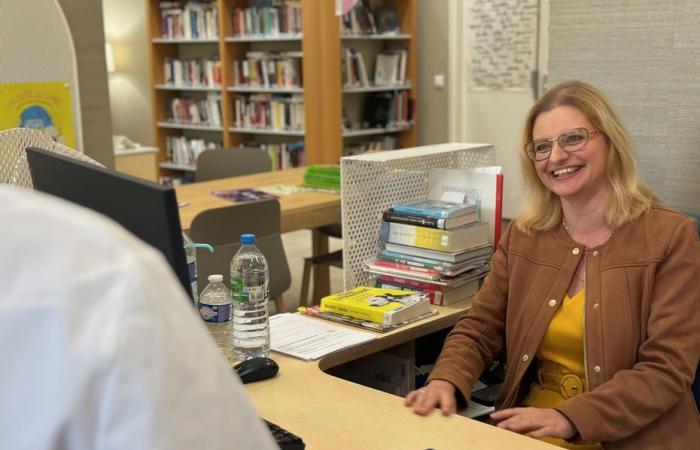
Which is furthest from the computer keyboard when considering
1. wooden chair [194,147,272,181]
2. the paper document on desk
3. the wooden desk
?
wooden chair [194,147,272,181]

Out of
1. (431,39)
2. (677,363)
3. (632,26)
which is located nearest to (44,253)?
(677,363)

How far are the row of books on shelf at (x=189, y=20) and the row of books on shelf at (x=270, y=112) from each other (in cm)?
64

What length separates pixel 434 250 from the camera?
→ 236 cm

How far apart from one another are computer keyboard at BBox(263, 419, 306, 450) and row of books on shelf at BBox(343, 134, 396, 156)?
555 centimetres

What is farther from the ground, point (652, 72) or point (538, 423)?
point (652, 72)

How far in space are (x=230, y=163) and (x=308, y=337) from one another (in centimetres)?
296

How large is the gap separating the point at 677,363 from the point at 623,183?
43cm

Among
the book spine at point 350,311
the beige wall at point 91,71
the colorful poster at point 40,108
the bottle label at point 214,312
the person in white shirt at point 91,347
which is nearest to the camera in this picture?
the person in white shirt at point 91,347

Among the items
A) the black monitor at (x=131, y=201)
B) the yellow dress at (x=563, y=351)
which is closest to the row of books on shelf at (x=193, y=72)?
the yellow dress at (x=563, y=351)

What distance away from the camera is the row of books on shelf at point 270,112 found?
679cm

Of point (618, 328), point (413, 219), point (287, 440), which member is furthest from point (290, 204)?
point (287, 440)

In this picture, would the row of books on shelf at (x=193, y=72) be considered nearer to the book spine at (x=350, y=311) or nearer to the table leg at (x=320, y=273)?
the table leg at (x=320, y=273)

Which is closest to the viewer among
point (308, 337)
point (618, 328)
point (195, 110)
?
point (618, 328)

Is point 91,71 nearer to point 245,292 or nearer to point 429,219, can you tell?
point 429,219
